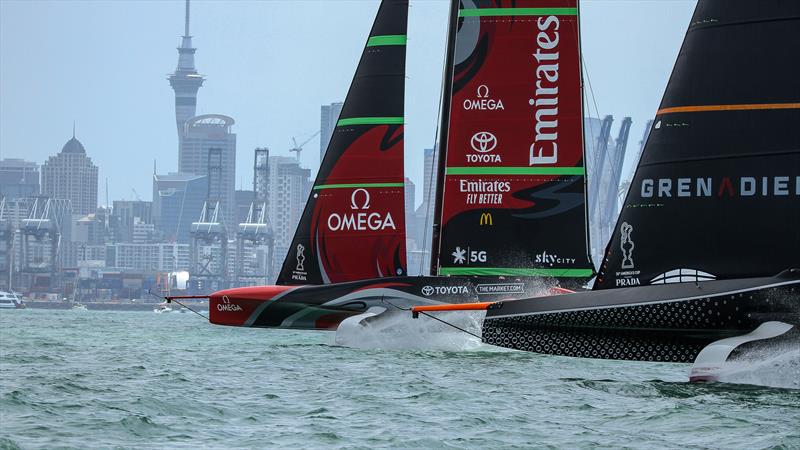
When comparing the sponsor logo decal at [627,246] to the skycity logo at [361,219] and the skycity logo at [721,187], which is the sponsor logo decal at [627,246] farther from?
the skycity logo at [361,219]

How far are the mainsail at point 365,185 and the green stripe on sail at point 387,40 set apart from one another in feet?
0.06

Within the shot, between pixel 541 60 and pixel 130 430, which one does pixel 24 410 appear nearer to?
pixel 130 430

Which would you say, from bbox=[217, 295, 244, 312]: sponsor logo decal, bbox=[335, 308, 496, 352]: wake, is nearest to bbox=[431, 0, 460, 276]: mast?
bbox=[335, 308, 496, 352]: wake

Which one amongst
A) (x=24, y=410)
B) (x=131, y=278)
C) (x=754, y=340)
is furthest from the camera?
(x=131, y=278)

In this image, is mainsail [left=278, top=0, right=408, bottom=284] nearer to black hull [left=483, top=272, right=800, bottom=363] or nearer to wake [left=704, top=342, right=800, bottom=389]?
black hull [left=483, top=272, right=800, bottom=363]

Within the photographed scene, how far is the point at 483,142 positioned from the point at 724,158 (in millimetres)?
6701

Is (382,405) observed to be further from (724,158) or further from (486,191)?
(486,191)

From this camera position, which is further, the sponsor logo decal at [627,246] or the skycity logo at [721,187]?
the sponsor logo decal at [627,246]

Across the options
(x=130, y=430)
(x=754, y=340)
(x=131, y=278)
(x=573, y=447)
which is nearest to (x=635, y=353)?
(x=754, y=340)

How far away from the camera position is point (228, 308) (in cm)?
2375

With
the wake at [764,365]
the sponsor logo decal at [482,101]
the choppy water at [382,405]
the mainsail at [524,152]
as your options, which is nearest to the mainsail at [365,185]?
the mainsail at [524,152]

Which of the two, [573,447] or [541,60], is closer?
[573,447]

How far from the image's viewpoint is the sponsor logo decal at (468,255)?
851 inches

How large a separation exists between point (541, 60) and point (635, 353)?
7.24 metres
